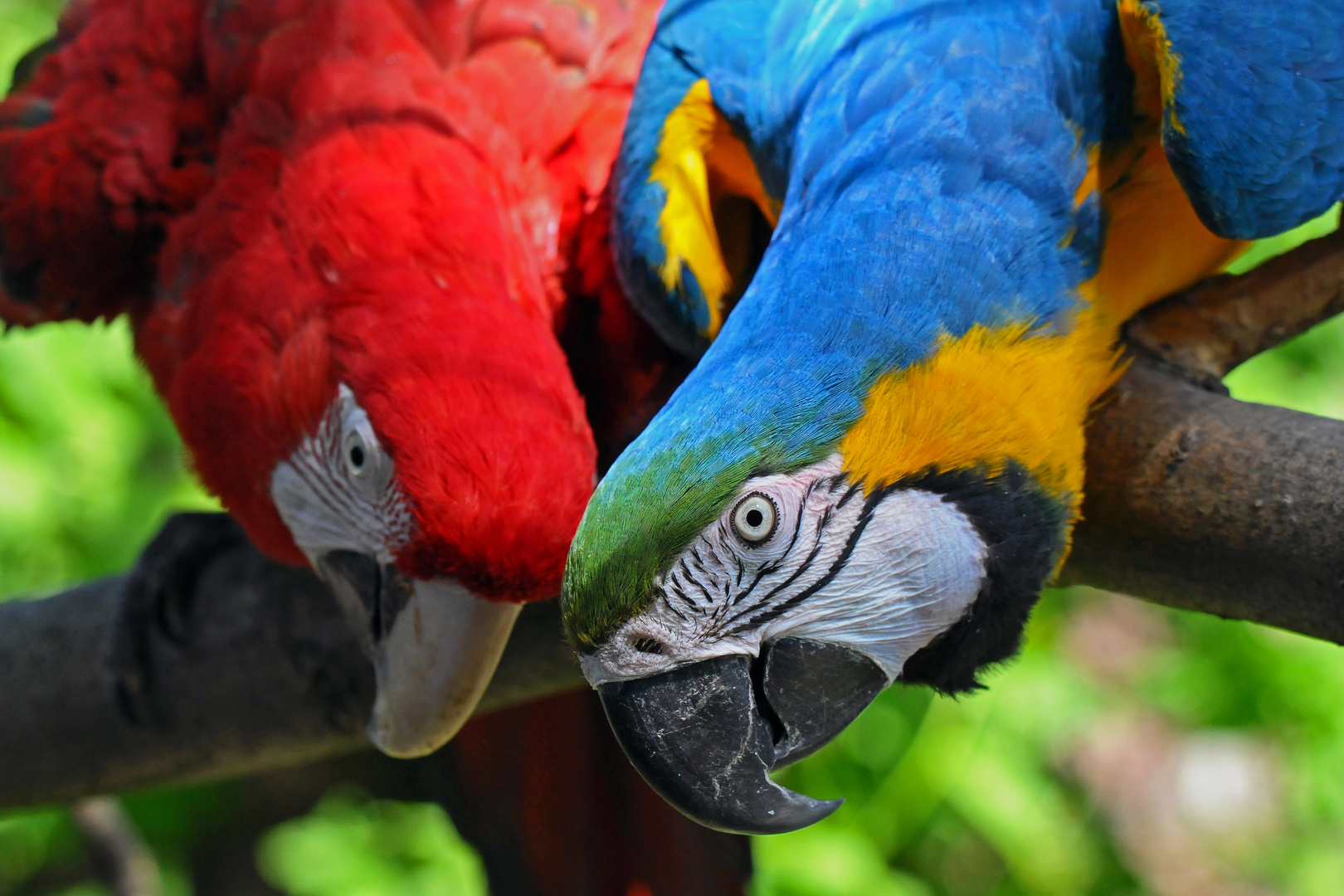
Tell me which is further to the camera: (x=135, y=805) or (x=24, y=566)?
(x=135, y=805)

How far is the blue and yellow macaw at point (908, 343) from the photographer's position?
3.00 feet

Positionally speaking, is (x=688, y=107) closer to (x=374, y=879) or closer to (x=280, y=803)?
(x=374, y=879)

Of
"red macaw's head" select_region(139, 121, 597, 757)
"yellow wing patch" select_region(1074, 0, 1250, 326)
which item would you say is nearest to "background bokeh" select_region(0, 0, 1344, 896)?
"red macaw's head" select_region(139, 121, 597, 757)

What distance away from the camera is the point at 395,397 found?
45.1 inches

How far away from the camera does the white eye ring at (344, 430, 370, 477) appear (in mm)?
1183

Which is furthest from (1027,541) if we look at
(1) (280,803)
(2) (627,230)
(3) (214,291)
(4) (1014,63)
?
(1) (280,803)

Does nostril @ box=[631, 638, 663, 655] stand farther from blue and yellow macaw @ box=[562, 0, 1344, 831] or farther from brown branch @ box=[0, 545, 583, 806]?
brown branch @ box=[0, 545, 583, 806]

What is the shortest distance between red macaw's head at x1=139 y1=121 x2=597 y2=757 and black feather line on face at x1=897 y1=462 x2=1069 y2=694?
1.19ft

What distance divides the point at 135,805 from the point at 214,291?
1811mm

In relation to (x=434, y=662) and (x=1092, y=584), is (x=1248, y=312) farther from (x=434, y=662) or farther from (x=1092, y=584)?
(x=434, y=662)

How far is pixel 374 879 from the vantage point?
7.15ft

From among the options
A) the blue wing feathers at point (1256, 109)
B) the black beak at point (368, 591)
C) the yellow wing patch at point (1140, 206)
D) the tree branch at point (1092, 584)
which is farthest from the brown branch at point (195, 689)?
the blue wing feathers at point (1256, 109)

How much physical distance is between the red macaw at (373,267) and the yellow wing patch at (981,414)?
33 centimetres

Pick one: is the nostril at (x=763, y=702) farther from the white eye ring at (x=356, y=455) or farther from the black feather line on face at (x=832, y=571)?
the white eye ring at (x=356, y=455)
